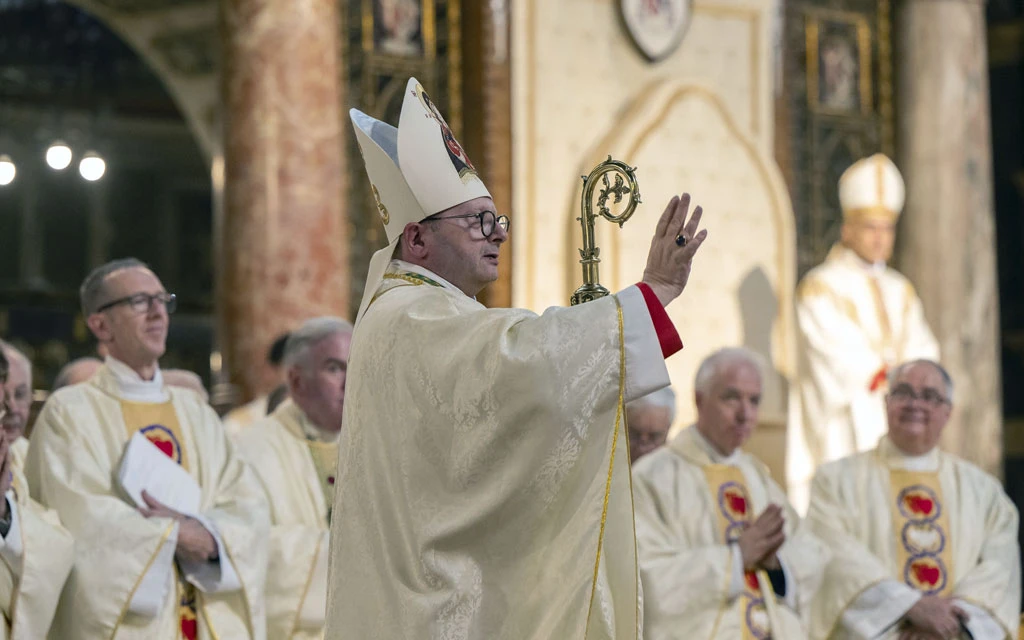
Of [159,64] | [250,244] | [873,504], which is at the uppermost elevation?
[159,64]

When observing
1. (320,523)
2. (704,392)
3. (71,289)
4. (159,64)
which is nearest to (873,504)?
(704,392)

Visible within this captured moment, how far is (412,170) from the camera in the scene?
4.14m

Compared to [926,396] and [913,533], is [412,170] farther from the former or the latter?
[913,533]

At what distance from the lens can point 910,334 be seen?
10586 mm

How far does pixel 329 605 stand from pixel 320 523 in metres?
2.54

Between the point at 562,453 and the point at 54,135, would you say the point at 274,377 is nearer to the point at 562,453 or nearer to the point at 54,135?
the point at 562,453

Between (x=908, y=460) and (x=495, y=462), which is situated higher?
(x=495, y=462)

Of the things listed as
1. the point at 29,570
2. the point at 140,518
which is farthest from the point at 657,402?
the point at 29,570

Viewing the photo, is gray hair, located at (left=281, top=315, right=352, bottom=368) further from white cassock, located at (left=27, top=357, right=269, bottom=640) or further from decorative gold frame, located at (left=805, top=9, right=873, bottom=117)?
decorative gold frame, located at (left=805, top=9, right=873, bottom=117)

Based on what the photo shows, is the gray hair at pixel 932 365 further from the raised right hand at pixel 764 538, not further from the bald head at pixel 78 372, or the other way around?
the bald head at pixel 78 372

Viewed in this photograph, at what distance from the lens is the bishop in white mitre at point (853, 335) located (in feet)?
33.8

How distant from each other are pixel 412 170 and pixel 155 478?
2.10m

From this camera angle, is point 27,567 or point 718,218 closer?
point 27,567

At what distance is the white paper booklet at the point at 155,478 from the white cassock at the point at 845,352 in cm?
533
